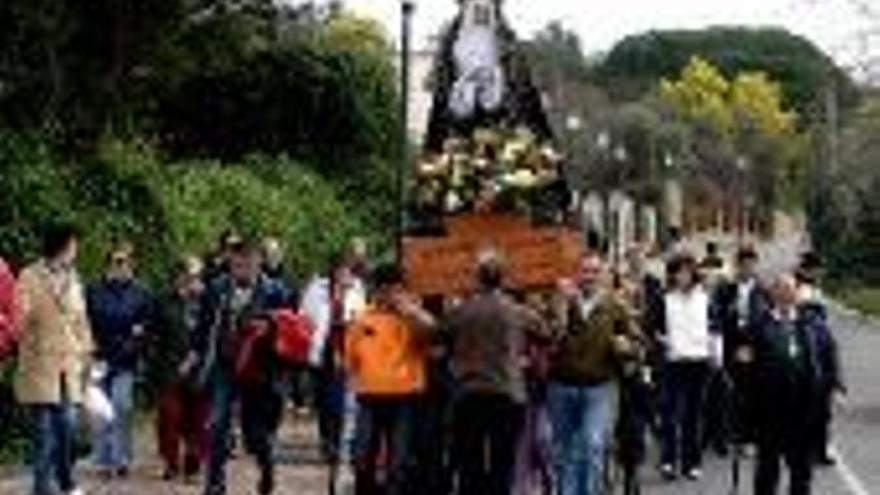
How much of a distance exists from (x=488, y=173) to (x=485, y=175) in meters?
0.03

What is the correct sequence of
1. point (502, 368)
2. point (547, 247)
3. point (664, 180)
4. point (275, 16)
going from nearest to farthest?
1. point (502, 368)
2. point (547, 247)
3. point (275, 16)
4. point (664, 180)

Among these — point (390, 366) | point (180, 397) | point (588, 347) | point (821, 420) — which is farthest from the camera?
point (180, 397)

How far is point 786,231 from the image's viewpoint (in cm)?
15838

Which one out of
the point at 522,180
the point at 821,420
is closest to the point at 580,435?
the point at 821,420

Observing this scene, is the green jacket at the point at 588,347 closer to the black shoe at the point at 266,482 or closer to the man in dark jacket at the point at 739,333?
the man in dark jacket at the point at 739,333

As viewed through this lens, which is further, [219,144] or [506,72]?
[219,144]

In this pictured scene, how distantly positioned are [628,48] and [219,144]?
127 m

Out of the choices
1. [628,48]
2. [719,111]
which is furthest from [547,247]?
[628,48]

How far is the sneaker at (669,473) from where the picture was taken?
24978 mm

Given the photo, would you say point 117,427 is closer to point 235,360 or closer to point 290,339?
point 235,360

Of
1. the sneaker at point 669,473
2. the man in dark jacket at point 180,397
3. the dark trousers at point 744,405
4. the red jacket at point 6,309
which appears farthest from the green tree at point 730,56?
the red jacket at point 6,309

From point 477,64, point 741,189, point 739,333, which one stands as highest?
point 741,189

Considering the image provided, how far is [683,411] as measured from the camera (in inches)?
991

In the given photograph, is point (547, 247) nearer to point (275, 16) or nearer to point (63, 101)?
point (63, 101)
